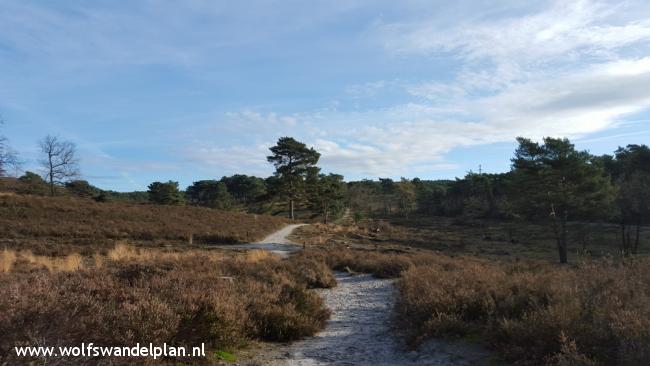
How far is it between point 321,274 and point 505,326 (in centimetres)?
931

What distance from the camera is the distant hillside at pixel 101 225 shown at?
1073 inches

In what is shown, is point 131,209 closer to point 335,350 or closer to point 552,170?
point 552,170

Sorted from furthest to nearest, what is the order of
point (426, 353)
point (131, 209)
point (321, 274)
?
1. point (131, 209)
2. point (321, 274)
3. point (426, 353)

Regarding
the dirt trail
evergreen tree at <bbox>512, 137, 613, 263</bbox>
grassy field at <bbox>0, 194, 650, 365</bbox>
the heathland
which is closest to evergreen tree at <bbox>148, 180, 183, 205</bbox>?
the heathland

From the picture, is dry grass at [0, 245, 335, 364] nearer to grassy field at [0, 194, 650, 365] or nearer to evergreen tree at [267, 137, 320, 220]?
grassy field at [0, 194, 650, 365]

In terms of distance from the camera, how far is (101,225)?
108 ft

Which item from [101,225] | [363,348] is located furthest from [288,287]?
[101,225]

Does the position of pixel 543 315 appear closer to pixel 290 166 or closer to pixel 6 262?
pixel 6 262

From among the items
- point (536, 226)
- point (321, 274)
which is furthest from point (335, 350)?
point (536, 226)

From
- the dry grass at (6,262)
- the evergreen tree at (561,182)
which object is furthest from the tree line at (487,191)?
the dry grass at (6,262)

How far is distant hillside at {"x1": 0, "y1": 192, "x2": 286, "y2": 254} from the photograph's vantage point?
2727 centimetres

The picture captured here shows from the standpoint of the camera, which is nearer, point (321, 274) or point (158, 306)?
point (158, 306)

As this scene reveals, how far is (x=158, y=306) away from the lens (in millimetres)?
5719

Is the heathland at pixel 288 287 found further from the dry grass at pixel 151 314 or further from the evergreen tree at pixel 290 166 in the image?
the evergreen tree at pixel 290 166
